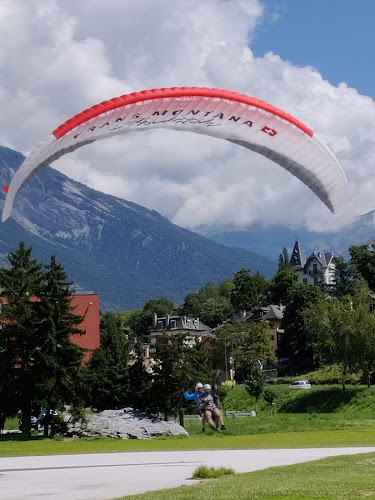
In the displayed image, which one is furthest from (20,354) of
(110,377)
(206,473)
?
(206,473)

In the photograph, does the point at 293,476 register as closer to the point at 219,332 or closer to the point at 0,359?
the point at 0,359

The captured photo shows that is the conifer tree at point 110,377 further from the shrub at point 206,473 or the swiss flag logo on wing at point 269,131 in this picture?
the swiss flag logo on wing at point 269,131

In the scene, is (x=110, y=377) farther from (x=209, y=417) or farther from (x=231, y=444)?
(x=209, y=417)

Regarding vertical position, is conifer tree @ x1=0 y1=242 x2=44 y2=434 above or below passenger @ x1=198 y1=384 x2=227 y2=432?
above

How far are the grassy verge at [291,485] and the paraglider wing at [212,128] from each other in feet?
18.7

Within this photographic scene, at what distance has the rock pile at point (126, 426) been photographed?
38344 millimetres

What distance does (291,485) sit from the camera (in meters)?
13.5

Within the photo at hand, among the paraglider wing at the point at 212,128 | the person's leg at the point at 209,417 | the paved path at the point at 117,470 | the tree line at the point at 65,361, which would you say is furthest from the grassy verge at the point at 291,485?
the tree line at the point at 65,361

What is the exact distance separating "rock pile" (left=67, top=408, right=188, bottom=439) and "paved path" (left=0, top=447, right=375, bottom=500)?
43.1 ft

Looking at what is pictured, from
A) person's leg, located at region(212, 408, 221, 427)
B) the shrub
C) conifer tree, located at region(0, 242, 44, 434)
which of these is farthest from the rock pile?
the shrub

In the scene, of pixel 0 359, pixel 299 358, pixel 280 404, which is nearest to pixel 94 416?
pixel 0 359

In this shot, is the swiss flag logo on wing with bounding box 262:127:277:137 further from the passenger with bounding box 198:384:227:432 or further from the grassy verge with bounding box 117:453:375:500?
the grassy verge with bounding box 117:453:375:500

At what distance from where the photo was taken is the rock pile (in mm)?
38344

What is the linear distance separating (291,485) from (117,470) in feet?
20.2
